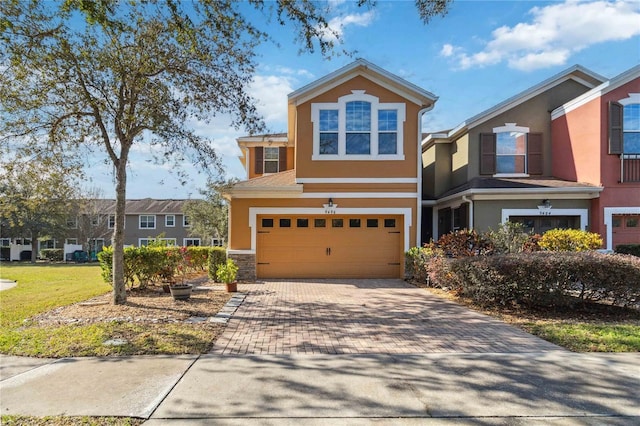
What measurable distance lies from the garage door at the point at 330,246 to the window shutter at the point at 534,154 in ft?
21.1

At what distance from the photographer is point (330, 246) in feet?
45.9

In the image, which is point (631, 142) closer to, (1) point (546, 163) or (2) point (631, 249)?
(1) point (546, 163)

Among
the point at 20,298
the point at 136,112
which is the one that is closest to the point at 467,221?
the point at 136,112

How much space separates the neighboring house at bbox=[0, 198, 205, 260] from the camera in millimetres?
39188

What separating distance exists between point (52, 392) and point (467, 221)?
13519 mm

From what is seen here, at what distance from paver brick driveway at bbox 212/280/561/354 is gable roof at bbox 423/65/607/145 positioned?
8251 mm

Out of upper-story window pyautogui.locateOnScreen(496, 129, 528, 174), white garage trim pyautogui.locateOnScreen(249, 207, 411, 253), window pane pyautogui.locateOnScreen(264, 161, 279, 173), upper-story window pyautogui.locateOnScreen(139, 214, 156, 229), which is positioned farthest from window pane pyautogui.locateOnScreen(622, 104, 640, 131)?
upper-story window pyautogui.locateOnScreen(139, 214, 156, 229)

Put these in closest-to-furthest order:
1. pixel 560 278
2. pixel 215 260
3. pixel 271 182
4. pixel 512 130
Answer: pixel 560 278 < pixel 215 260 < pixel 271 182 < pixel 512 130

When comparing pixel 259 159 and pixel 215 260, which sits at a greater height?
pixel 259 159

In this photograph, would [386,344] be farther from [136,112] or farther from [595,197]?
[595,197]

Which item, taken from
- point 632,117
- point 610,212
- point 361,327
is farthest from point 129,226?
point 632,117

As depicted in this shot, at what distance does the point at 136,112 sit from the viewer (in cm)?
861

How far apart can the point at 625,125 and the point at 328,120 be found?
1059cm

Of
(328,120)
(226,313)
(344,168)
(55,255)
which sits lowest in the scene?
(55,255)
